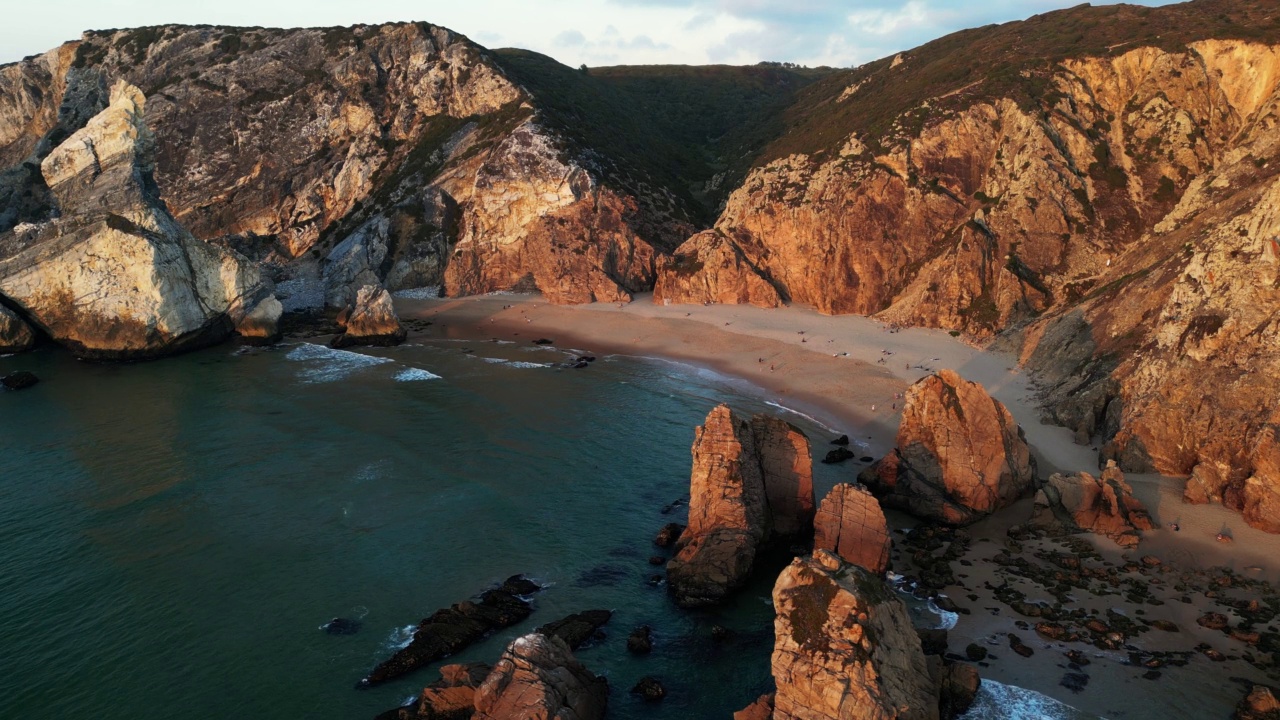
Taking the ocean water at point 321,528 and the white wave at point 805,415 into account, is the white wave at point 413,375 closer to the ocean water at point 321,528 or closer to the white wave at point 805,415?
the ocean water at point 321,528

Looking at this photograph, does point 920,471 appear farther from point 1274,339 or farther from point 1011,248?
point 1011,248

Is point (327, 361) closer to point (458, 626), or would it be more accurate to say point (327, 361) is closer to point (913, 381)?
point (458, 626)

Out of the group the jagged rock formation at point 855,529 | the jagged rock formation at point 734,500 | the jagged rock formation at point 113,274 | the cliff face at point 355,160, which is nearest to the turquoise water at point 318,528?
the jagged rock formation at point 734,500

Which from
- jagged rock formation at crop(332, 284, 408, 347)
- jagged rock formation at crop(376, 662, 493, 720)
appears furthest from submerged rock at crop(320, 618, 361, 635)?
jagged rock formation at crop(332, 284, 408, 347)

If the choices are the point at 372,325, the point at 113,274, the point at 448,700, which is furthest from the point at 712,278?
the point at 448,700

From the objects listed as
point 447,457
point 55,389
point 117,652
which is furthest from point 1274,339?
point 55,389

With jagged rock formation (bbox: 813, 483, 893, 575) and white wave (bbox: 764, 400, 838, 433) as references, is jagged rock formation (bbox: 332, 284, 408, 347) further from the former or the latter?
jagged rock formation (bbox: 813, 483, 893, 575)
